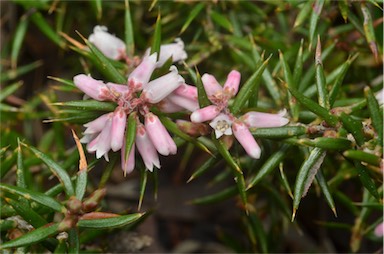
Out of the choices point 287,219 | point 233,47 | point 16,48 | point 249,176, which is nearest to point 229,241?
point 287,219

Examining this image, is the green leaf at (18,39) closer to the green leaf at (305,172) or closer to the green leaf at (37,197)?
the green leaf at (37,197)

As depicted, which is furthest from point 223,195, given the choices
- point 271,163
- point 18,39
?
point 18,39

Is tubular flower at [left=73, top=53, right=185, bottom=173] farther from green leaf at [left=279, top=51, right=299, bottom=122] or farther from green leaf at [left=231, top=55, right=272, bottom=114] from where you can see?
green leaf at [left=279, top=51, right=299, bottom=122]

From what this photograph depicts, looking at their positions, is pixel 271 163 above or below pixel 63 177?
below

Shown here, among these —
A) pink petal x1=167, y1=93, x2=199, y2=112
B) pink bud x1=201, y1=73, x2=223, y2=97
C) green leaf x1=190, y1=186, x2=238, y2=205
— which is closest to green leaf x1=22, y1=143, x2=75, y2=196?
pink petal x1=167, y1=93, x2=199, y2=112

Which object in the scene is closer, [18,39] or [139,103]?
[139,103]

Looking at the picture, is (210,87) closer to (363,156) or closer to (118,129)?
(118,129)

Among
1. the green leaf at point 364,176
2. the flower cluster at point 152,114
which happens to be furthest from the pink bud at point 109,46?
the green leaf at point 364,176
